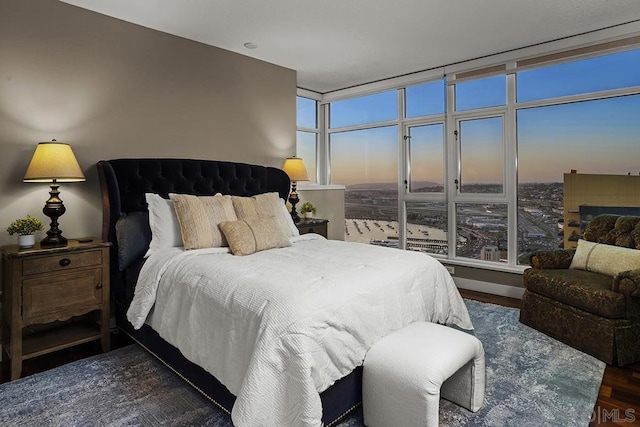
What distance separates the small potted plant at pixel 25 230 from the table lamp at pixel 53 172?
0.08 metres

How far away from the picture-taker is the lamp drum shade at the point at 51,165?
262 centimetres

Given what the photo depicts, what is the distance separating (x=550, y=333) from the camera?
3.07 meters

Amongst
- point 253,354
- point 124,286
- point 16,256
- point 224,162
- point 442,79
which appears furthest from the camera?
point 442,79

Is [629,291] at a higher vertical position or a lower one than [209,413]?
higher

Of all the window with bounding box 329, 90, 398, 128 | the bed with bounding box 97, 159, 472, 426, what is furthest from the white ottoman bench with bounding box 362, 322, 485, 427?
the window with bounding box 329, 90, 398, 128

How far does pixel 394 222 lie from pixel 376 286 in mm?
3433

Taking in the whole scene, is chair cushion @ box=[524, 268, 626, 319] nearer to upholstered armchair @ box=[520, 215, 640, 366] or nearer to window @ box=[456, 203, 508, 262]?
upholstered armchair @ box=[520, 215, 640, 366]

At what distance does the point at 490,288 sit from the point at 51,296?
4252mm

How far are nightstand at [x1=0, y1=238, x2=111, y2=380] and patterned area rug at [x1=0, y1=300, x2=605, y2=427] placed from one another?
21 cm

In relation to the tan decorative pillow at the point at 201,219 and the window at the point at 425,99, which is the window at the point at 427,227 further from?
the tan decorative pillow at the point at 201,219

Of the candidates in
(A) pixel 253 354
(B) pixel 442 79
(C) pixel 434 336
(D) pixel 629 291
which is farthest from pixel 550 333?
(B) pixel 442 79

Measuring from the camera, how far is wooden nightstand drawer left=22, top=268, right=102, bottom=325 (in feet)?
8.21

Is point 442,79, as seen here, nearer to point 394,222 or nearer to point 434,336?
point 394,222

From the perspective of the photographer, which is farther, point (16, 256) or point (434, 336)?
point (16, 256)
